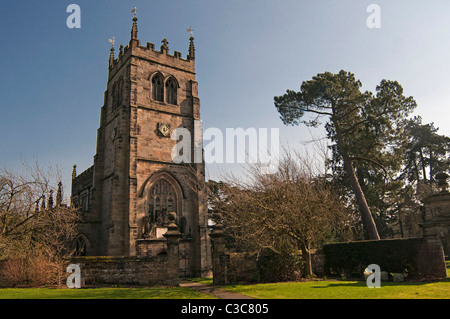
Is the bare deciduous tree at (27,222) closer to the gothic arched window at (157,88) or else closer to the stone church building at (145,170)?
the stone church building at (145,170)

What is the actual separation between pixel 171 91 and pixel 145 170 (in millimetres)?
7123

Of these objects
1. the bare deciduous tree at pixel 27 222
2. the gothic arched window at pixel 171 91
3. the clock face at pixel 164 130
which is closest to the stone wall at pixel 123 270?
the bare deciduous tree at pixel 27 222

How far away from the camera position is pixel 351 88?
24609 millimetres

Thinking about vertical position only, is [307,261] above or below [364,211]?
below

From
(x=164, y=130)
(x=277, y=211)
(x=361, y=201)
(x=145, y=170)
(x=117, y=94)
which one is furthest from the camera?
(x=117, y=94)

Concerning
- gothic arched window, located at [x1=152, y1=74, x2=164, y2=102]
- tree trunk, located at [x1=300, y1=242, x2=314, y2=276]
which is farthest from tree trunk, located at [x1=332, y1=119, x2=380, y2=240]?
gothic arched window, located at [x1=152, y1=74, x2=164, y2=102]

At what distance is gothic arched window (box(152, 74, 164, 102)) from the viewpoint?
25703 millimetres

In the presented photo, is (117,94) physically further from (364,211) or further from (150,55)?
(364,211)

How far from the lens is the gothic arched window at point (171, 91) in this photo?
86.4 feet

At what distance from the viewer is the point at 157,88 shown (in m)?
26.0

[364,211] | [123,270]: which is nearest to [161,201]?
[123,270]

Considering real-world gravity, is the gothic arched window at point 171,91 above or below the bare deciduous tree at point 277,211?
above
